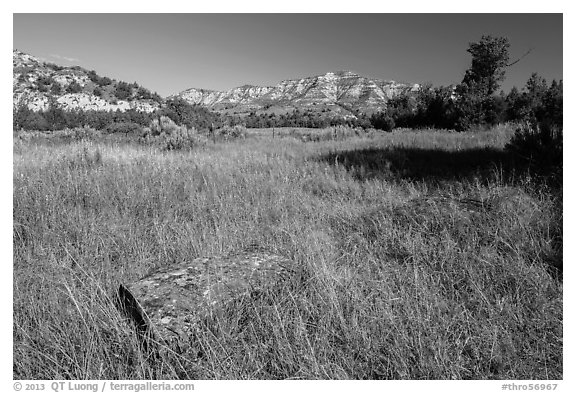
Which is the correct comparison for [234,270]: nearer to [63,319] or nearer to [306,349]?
[306,349]

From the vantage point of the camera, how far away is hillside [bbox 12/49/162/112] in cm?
3572

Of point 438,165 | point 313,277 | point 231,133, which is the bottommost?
point 313,277

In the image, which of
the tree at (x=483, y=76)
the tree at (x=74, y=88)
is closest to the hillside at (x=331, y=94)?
the tree at (x=74, y=88)

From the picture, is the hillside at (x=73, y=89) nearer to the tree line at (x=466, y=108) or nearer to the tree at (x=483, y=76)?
the tree line at (x=466, y=108)

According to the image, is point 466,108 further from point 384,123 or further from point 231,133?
point 231,133

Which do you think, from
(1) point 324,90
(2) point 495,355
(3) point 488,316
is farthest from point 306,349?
(1) point 324,90

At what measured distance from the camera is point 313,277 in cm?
222

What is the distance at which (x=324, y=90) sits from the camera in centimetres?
14100

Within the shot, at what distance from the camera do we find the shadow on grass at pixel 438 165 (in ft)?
18.1

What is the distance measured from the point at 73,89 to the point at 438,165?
4641 cm

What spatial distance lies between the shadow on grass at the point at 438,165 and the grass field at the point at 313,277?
65 centimetres

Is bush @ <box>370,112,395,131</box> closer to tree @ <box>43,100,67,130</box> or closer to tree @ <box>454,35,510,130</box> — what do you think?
tree @ <box>454,35,510,130</box>

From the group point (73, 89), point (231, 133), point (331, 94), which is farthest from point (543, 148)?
point (331, 94)

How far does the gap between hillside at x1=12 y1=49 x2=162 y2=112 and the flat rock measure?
40.7 metres
